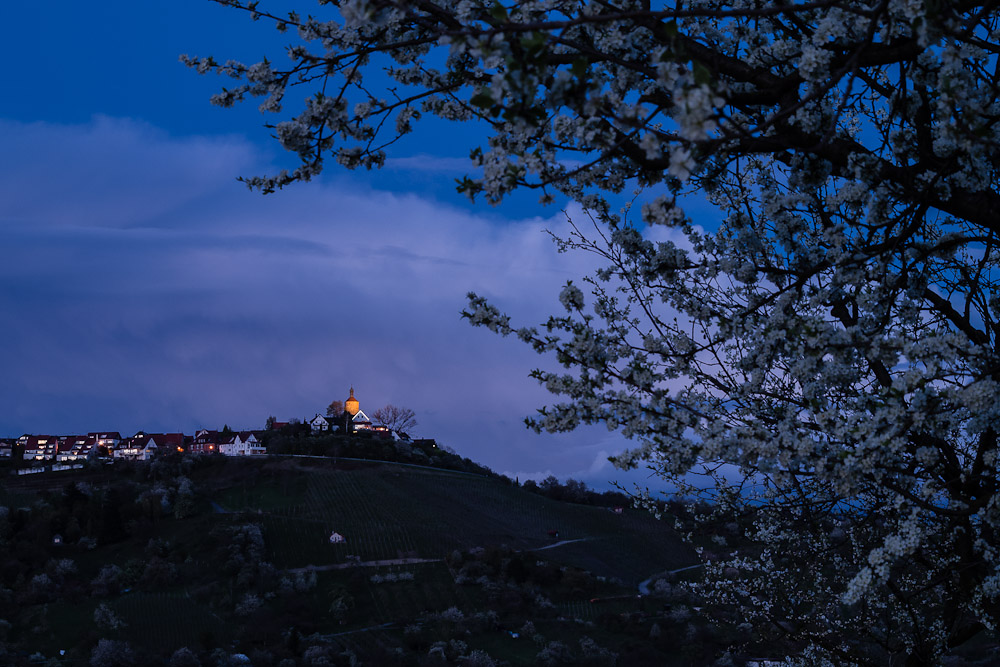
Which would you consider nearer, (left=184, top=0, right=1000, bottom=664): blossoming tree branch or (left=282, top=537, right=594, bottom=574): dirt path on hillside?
(left=184, top=0, right=1000, bottom=664): blossoming tree branch

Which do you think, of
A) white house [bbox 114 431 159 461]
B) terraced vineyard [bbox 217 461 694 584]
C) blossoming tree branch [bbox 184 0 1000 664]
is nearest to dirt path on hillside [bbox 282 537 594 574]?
terraced vineyard [bbox 217 461 694 584]

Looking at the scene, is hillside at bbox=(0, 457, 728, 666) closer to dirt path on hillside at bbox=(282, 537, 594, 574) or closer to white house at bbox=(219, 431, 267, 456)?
dirt path on hillside at bbox=(282, 537, 594, 574)

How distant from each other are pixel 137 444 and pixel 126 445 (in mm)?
1197

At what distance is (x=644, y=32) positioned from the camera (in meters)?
4.84

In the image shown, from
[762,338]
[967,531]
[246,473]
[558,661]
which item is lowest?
[558,661]

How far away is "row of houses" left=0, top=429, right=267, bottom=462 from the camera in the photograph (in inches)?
2950

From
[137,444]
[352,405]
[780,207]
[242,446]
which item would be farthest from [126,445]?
[780,207]

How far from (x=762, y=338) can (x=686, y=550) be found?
51.9m

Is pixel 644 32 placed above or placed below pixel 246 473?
below

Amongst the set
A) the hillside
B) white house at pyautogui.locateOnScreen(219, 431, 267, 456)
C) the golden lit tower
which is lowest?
the hillside

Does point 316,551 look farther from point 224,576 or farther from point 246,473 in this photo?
point 246,473

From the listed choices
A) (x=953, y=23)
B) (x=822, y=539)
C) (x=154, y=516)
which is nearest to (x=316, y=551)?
(x=154, y=516)

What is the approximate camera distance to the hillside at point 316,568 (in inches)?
1339

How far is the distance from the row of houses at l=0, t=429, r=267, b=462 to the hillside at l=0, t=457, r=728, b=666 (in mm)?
10827
